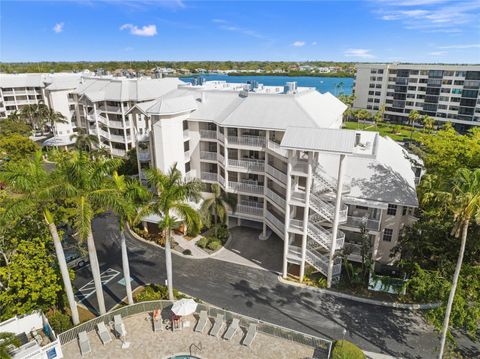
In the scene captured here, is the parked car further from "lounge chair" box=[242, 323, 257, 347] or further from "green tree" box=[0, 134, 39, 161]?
"green tree" box=[0, 134, 39, 161]

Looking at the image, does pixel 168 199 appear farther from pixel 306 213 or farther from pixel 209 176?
pixel 209 176

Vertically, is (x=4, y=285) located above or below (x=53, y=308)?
above

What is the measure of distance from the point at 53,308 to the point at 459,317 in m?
31.2

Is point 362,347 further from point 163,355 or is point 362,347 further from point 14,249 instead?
point 14,249

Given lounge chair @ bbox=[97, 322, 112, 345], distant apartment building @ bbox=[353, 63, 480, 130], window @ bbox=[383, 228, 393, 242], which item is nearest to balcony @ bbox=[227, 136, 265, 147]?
window @ bbox=[383, 228, 393, 242]

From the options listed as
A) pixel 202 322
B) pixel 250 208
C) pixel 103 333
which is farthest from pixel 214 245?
pixel 103 333

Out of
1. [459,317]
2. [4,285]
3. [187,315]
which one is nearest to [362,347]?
[459,317]

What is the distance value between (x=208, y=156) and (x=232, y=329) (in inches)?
898

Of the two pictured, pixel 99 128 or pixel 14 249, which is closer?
pixel 14 249

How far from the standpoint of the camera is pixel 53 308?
89.4 feet

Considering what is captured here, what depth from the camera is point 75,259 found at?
3434cm

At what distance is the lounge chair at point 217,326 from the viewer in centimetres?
2470

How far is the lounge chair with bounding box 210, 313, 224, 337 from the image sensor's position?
24703 mm

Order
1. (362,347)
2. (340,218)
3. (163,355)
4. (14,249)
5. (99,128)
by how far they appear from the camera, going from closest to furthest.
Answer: (163,355) → (362,347) → (14,249) → (340,218) → (99,128)
